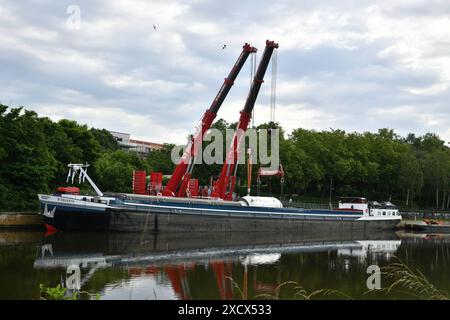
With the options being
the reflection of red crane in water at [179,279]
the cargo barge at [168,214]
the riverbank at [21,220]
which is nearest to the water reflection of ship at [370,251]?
the cargo barge at [168,214]

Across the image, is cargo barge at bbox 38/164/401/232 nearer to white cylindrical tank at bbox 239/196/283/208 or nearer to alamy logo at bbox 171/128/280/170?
white cylindrical tank at bbox 239/196/283/208

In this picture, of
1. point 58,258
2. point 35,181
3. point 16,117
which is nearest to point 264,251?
point 58,258

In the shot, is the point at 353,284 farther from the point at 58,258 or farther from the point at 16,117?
the point at 16,117

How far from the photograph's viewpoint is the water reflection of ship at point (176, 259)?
22.4 metres

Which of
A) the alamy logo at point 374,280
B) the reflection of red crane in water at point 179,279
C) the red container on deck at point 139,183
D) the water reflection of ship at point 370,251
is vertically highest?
the red container on deck at point 139,183

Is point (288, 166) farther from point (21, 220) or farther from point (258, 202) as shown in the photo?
point (21, 220)

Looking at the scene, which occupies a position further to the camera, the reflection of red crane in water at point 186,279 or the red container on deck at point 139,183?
the red container on deck at point 139,183

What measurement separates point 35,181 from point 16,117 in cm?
623

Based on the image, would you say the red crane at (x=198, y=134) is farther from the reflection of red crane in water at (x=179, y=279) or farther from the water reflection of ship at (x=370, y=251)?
the reflection of red crane in water at (x=179, y=279)

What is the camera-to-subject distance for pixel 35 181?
154 ft

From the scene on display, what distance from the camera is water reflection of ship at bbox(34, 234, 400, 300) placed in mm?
22408

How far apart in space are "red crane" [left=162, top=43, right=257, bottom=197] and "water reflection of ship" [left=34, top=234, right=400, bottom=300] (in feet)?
28.7

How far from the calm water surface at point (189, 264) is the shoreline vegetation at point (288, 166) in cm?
837

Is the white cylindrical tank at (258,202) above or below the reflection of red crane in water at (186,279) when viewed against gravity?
above
